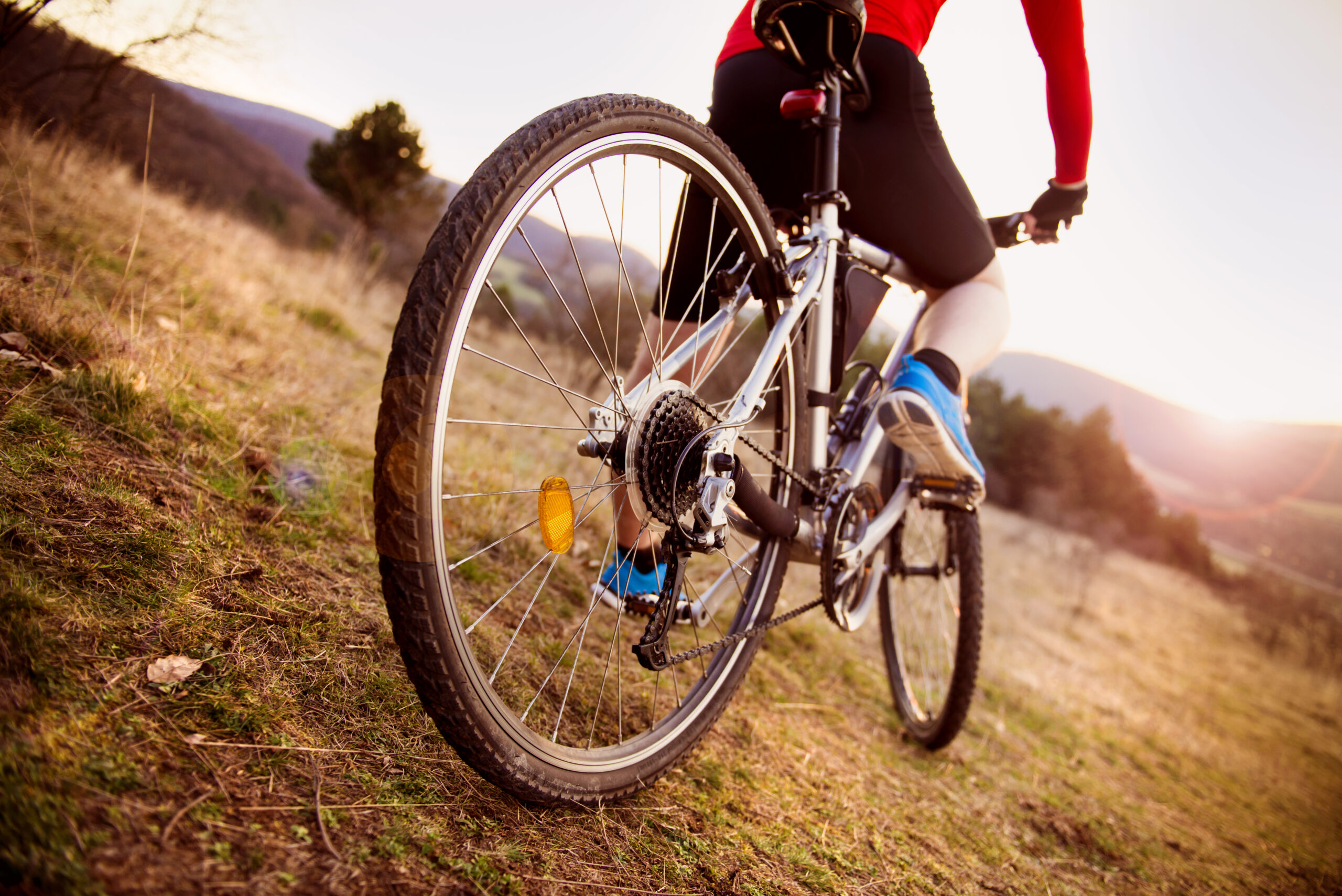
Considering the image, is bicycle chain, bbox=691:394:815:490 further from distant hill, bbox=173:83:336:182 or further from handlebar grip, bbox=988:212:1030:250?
distant hill, bbox=173:83:336:182

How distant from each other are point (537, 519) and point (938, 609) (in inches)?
67.0

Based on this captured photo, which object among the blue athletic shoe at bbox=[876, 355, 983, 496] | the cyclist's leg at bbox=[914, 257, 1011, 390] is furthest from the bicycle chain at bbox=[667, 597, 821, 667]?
the cyclist's leg at bbox=[914, 257, 1011, 390]

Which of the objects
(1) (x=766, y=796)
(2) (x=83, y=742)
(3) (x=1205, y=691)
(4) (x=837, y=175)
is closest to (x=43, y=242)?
(2) (x=83, y=742)

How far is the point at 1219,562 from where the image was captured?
81.2 ft

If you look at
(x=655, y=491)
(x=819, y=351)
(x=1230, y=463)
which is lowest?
(x=655, y=491)

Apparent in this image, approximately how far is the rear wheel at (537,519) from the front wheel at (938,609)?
24.4 inches

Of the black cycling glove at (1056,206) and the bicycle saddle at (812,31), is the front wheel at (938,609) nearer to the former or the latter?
the black cycling glove at (1056,206)

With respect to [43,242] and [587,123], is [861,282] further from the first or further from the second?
[43,242]

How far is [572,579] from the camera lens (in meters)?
2.04

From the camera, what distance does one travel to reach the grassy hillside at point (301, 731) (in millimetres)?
716

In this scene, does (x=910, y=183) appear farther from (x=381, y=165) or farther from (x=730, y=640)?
(x=381, y=165)

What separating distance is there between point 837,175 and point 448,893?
65.8 inches

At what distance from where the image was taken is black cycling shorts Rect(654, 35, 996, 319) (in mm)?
1546

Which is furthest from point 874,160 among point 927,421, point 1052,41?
point 927,421
